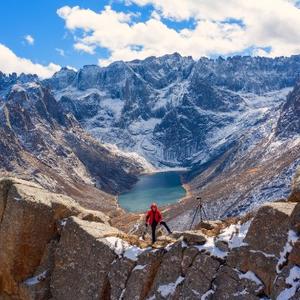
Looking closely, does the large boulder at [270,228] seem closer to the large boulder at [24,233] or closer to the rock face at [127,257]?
the rock face at [127,257]

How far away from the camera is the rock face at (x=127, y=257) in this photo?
74.9 ft

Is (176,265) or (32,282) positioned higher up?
(176,265)

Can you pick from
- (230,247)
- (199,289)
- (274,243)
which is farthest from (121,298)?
(274,243)

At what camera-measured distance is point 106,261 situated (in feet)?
91.8

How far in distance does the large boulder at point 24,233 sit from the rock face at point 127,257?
0.20 feet

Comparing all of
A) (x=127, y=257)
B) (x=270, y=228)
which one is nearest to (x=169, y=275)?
(x=127, y=257)

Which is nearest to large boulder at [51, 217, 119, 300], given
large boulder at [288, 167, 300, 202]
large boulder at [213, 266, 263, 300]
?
large boulder at [213, 266, 263, 300]

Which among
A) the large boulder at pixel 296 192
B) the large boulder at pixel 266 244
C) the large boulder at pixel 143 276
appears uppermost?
the large boulder at pixel 296 192

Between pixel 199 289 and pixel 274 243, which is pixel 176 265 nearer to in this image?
pixel 199 289

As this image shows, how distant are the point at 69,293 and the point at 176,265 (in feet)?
23.5

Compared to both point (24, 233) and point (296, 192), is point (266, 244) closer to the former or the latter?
point (296, 192)

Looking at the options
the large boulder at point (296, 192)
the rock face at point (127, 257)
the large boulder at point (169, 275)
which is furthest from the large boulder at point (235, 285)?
the large boulder at point (296, 192)

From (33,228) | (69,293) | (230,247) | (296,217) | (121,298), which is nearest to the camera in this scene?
(296,217)

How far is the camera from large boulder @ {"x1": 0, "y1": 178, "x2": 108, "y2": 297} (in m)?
31.5
